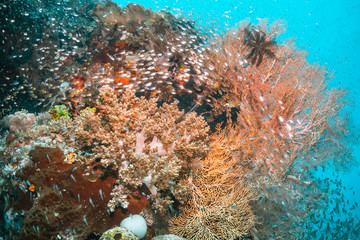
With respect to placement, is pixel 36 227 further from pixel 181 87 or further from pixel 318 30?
pixel 318 30

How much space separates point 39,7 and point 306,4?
91.8 m

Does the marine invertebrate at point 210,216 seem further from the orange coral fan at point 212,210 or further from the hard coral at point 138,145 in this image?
the hard coral at point 138,145

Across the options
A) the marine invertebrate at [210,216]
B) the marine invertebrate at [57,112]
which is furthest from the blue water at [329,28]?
the marine invertebrate at [210,216]

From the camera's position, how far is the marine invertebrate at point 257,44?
299 inches

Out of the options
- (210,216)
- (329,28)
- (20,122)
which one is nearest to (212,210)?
A: (210,216)

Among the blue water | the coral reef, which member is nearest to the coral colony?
the coral reef

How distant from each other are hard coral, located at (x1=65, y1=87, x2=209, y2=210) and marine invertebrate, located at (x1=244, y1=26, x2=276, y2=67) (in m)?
4.79

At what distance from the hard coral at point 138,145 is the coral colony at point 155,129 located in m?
0.03

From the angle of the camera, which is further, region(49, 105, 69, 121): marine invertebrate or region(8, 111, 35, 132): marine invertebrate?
region(49, 105, 69, 121): marine invertebrate

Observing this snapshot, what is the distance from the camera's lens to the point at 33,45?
791 cm

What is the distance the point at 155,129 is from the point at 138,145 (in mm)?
490

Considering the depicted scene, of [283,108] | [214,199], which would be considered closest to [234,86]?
[283,108]

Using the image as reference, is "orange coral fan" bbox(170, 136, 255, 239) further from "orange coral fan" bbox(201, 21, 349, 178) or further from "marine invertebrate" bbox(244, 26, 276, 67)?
"marine invertebrate" bbox(244, 26, 276, 67)

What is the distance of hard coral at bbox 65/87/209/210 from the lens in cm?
339
